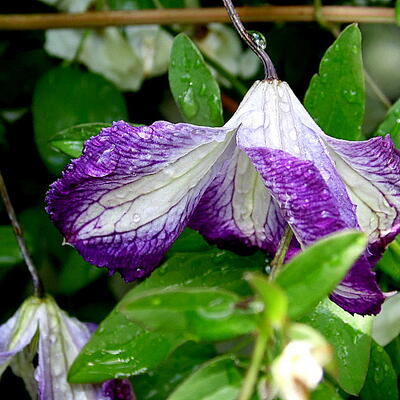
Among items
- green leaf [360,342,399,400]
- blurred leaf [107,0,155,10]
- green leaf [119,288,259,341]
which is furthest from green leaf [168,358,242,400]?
blurred leaf [107,0,155,10]

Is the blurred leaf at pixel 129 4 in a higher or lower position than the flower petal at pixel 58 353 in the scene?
higher

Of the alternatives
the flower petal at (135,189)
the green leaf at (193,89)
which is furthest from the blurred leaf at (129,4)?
the flower petal at (135,189)

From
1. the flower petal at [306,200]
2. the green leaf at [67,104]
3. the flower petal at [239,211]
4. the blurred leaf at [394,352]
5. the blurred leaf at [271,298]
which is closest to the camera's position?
the blurred leaf at [271,298]

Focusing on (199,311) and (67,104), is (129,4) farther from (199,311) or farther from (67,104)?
(199,311)

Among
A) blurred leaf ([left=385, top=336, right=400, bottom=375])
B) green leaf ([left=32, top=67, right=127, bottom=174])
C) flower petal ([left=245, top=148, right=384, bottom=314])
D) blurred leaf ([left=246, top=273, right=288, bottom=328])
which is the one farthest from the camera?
green leaf ([left=32, top=67, right=127, bottom=174])

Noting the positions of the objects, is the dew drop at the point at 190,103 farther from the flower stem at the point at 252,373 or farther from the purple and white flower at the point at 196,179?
the flower stem at the point at 252,373

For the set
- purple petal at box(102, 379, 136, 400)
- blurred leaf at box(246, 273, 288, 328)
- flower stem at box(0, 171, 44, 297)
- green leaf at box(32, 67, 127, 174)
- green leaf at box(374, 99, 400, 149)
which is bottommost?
purple petal at box(102, 379, 136, 400)

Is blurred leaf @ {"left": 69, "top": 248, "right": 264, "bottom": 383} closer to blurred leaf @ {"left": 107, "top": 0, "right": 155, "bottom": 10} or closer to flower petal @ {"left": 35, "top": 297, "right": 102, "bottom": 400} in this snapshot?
flower petal @ {"left": 35, "top": 297, "right": 102, "bottom": 400}

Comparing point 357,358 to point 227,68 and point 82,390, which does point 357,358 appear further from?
point 227,68

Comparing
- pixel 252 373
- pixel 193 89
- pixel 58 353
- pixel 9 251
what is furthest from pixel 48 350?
pixel 252 373
